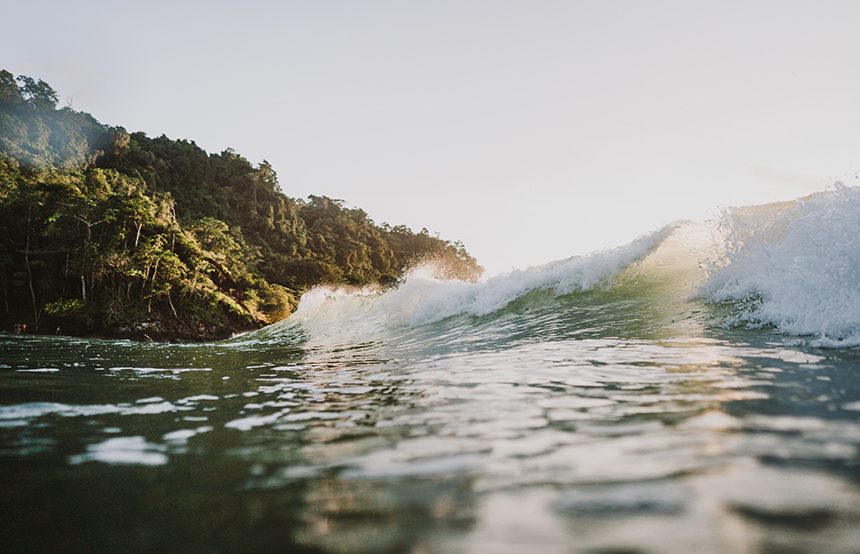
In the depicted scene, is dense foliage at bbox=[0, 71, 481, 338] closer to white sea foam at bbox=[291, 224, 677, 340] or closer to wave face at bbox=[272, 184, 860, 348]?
white sea foam at bbox=[291, 224, 677, 340]

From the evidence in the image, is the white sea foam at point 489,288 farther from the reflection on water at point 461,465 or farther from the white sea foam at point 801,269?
the reflection on water at point 461,465

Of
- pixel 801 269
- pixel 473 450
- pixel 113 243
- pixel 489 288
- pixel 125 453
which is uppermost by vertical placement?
pixel 113 243

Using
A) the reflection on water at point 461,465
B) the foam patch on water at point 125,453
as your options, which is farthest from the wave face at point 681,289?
the foam patch on water at point 125,453

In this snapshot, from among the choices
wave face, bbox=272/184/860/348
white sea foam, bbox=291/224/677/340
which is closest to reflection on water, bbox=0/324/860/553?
wave face, bbox=272/184/860/348

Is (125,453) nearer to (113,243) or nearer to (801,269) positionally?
Answer: (801,269)

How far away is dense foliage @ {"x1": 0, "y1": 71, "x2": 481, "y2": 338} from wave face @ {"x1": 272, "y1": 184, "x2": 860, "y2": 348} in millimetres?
13232

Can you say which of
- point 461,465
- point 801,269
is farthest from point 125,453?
point 801,269

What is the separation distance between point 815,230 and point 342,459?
622cm

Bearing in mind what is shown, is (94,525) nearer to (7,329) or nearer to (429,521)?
(429,521)

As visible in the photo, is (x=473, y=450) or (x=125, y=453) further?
(x=125, y=453)

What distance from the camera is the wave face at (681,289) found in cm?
477

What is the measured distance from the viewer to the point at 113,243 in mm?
19609

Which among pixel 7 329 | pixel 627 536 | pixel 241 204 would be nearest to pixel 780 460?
pixel 627 536

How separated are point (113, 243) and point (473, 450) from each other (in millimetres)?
22989
